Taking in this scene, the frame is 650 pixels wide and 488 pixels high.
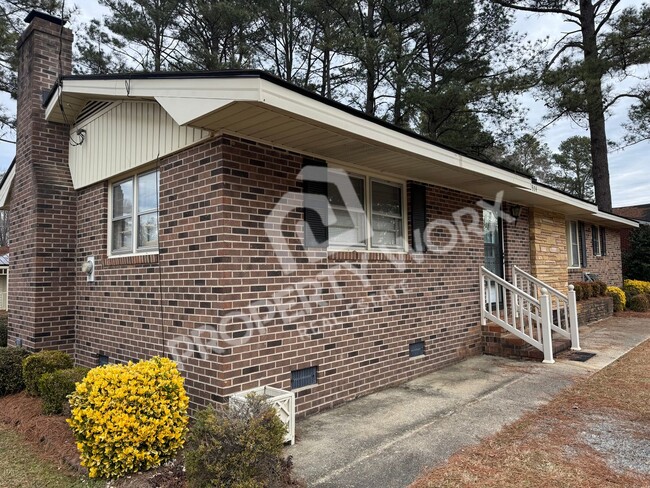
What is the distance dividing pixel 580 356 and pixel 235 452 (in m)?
6.44

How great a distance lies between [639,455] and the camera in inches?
142

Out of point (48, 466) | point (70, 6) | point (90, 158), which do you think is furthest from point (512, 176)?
point (70, 6)

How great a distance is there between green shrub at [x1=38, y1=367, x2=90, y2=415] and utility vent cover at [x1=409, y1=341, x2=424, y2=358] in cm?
419

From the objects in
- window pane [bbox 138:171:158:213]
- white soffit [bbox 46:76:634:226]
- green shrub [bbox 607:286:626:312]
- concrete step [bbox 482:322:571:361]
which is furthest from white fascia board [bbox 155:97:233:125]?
green shrub [bbox 607:286:626:312]

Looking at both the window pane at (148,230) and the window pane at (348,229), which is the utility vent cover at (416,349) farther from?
the window pane at (148,230)

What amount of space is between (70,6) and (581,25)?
18119mm

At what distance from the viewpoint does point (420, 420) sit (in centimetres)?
448

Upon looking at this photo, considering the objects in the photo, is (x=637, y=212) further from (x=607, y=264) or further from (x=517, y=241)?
(x=517, y=241)

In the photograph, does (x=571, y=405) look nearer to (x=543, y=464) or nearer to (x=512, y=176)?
(x=543, y=464)

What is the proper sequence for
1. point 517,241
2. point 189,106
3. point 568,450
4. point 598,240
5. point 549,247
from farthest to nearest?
point 598,240, point 549,247, point 517,241, point 189,106, point 568,450

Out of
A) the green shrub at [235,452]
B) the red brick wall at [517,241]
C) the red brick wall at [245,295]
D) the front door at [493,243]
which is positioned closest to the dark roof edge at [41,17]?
the red brick wall at [245,295]

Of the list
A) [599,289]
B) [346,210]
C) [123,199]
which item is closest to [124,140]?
[123,199]

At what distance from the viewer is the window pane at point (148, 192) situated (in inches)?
207

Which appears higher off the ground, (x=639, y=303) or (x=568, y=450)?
(x=639, y=303)
